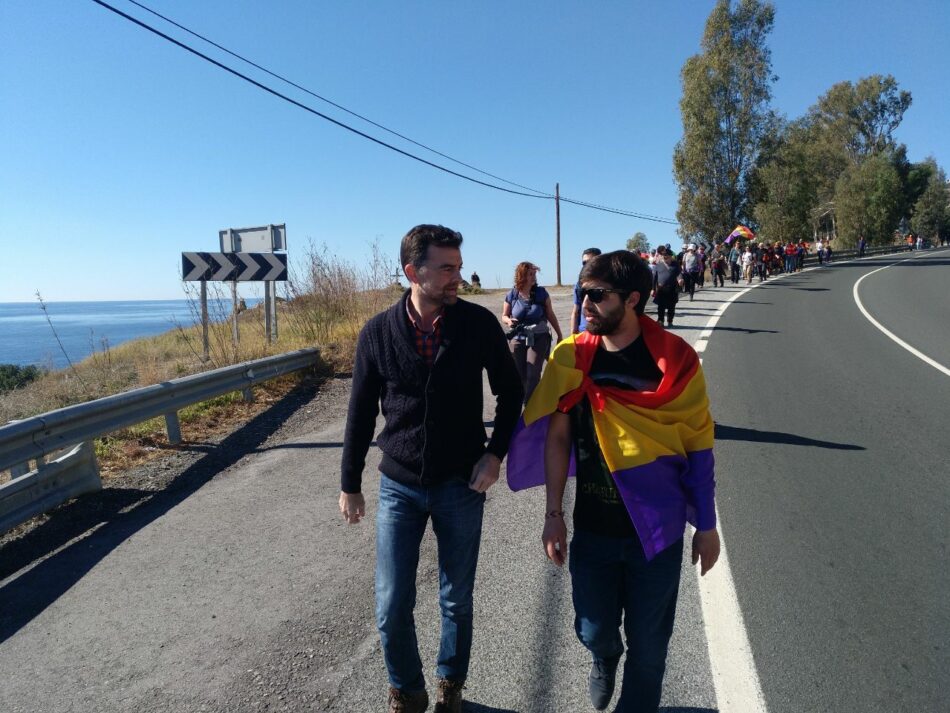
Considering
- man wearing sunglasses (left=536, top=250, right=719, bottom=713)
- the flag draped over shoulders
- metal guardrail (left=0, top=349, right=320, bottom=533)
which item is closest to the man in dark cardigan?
man wearing sunglasses (left=536, top=250, right=719, bottom=713)

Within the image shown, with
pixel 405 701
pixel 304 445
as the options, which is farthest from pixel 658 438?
pixel 304 445

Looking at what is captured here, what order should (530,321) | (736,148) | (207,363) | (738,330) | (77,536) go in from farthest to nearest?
1. (736,148)
2. (738,330)
3. (207,363)
4. (530,321)
5. (77,536)

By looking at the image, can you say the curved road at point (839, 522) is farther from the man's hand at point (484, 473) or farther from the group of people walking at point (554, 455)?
the man's hand at point (484, 473)

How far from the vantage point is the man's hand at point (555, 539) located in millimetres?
2391

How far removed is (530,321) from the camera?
6.52m

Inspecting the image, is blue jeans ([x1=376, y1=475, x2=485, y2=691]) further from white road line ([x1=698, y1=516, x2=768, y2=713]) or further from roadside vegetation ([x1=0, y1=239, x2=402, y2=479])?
roadside vegetation ([x1=0, y1=239, x2=402, y2=479])

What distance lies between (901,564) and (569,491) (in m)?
2.09

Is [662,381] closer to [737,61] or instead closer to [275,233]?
[275,233]

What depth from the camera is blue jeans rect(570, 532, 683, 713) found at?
7.38 ft

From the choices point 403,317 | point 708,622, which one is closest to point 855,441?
point 708,622

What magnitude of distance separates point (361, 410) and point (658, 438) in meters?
1.16

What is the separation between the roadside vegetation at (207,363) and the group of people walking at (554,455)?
443 cm

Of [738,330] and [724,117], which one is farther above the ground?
[724,117]

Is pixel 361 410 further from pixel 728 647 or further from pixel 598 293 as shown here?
pixel 728 647
